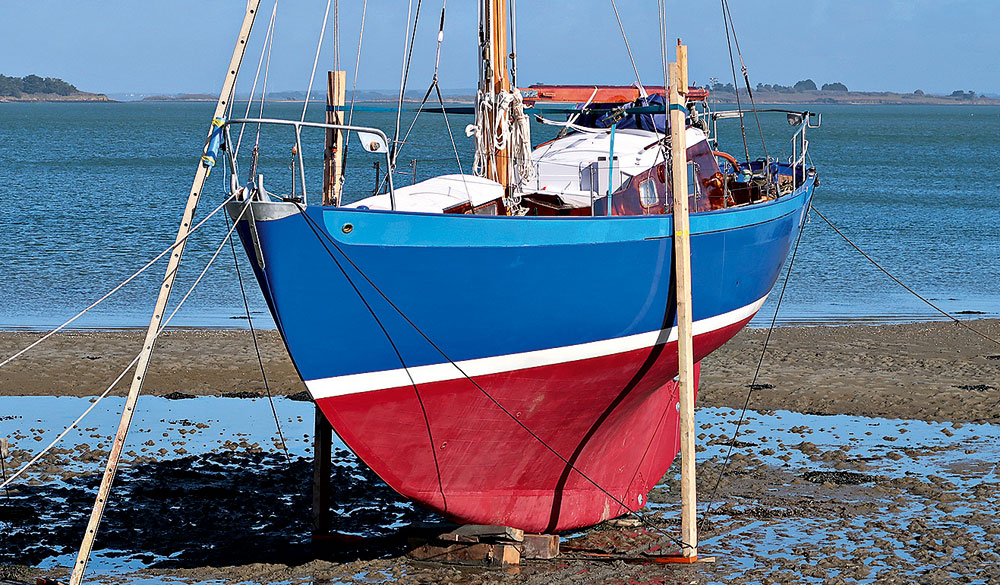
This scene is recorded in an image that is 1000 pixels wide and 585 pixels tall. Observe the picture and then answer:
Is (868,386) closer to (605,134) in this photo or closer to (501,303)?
(605,134)

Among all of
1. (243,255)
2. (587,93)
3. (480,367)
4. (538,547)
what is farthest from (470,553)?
(243,255)

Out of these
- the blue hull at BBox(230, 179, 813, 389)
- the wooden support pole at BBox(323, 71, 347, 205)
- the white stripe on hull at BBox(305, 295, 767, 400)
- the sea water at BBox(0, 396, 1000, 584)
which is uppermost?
the wooden support pole at BBox(323, 71, 347, 205)

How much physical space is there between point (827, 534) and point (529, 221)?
384cm

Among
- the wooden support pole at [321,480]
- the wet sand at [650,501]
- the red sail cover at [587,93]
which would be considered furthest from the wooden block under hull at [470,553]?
the red sail cover at [587,93]

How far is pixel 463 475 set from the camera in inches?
339

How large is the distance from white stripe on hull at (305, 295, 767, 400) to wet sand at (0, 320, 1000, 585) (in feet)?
5.30

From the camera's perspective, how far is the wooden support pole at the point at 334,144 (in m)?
8.82

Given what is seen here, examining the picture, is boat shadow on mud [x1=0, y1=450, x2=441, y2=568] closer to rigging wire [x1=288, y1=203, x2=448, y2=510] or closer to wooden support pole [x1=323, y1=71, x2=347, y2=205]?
rigging wire [x1=288, y1=203, x2=448, y2=510]

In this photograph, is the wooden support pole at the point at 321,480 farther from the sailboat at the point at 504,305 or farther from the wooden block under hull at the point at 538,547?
the wooden block under hull at the point at 538,547

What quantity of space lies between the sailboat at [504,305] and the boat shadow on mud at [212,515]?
52.3 inches

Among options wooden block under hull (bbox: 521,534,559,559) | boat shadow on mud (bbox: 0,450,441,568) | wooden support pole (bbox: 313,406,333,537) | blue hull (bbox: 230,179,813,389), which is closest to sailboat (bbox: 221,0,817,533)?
blue hull (bbox: 230,179,813,389)

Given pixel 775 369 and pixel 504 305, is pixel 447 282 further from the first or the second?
pixel 775 369

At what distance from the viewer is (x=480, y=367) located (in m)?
8.17

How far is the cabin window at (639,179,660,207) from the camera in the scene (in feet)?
31.9
